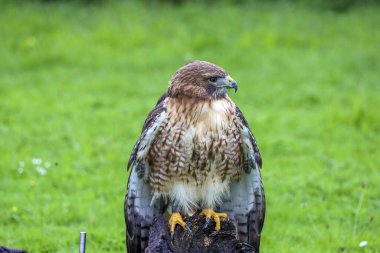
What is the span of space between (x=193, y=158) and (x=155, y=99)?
5.71 meters

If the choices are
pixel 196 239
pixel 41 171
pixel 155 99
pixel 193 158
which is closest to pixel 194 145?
pixel 193 158

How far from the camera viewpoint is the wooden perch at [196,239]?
4.55m

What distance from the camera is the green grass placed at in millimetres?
7094

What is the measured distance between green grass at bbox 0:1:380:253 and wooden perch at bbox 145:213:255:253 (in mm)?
1811

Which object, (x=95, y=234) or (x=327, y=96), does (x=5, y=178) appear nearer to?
(x=95, y=234)

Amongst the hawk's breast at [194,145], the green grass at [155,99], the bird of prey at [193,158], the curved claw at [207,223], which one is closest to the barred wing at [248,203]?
the bird of prey at [193,158]

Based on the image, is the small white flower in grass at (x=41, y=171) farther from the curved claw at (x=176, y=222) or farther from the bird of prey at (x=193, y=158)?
the curved claw at (x=176, y=222)

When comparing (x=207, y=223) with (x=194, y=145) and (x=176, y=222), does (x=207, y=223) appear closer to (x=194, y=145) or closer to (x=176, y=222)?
(x=176, y=222)

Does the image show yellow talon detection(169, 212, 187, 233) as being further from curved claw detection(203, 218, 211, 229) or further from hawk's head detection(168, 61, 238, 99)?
hawk's head detection(168, 61, 238, 99)

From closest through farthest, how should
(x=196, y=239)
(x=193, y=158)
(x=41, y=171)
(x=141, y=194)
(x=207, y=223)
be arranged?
(x=196, y=239) < (x=207, y=223) < (x=193, y=158) < (x=141, y=194) < (x=41, y=171)

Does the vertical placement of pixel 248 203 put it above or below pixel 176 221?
above

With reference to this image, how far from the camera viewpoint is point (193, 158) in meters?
4.99

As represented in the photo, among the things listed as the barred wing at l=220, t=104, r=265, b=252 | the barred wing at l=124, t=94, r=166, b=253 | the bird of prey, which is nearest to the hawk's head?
the bird of prey

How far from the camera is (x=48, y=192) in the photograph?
25.4 ft
